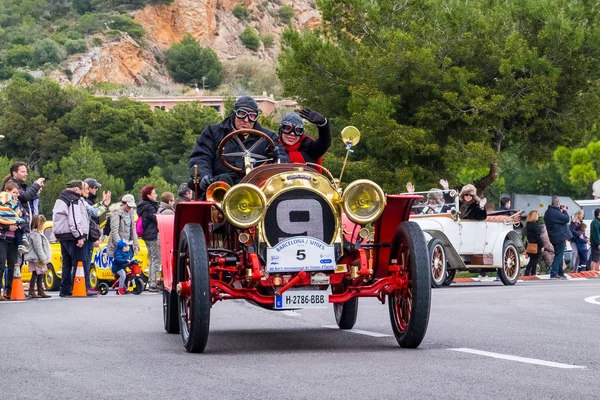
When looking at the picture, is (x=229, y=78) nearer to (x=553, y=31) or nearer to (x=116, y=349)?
(x=553, y=31)

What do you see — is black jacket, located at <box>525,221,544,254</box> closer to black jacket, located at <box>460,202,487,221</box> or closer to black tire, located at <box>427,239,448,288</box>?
black jacket, located at <box>460,202,487,221</box>

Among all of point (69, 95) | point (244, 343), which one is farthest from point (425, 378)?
point (69, 95)

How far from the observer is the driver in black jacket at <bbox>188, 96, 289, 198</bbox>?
10727mm

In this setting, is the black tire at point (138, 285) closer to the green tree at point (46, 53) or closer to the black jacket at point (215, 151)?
the black jacket at point (215, 151)

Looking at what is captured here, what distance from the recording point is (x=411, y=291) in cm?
920

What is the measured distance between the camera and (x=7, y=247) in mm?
19000

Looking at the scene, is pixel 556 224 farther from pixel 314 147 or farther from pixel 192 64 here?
pixel 192 64

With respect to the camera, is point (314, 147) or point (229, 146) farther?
point (314, 147)

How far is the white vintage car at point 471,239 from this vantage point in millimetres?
23000

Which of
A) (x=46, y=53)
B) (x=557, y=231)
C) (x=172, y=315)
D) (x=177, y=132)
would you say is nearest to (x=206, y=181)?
(x=172, y=315)

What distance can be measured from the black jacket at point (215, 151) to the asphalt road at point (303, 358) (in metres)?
1.44

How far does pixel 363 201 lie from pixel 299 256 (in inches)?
27.0

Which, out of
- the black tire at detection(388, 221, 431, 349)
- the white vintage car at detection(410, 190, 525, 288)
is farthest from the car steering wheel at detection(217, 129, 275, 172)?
the white vintage car at detection(410, 190, 525, 288)

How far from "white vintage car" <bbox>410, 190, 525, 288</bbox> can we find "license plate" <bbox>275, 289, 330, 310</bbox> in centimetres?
1343
